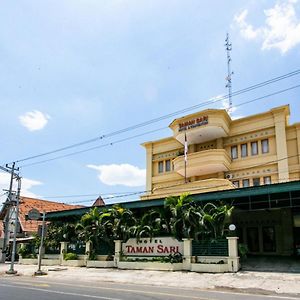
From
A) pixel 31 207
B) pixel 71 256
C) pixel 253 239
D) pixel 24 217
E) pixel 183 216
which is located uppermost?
pixel 31 207

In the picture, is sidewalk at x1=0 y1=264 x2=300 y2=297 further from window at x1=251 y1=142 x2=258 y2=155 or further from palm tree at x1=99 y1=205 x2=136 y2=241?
window at x1=251 y1=142 x2=258 y2=155

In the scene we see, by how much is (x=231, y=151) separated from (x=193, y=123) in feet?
13.9

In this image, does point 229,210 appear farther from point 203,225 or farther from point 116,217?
point 116,217

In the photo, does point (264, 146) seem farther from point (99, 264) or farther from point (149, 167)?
point (99, 264)

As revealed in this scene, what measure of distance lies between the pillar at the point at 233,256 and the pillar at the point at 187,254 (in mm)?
2340

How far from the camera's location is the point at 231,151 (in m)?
33.7

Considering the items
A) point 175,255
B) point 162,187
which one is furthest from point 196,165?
point 175,255

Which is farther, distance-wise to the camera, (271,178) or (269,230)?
(271,178)

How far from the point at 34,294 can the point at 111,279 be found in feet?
22.8

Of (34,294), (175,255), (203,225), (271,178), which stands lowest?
(34,294)

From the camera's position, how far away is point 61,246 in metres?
28.0

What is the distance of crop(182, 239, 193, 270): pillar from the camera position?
2094 centimetres

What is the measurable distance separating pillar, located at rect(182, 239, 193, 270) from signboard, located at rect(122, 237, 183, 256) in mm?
803

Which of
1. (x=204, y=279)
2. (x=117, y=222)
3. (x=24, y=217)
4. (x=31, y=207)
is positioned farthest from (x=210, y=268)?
(x=31, y=207)
